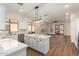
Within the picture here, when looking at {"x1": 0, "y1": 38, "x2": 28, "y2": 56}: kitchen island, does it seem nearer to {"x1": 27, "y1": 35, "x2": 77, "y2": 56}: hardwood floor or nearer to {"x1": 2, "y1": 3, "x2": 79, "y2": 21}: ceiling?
{"x1": 27, "y1": 35, "x2": 77, "y2": 56}: hardwood floor

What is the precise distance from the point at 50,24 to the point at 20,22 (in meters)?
0.49

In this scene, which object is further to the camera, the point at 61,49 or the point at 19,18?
the point at 61,49

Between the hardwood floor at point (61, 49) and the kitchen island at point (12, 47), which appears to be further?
the hardwood floor at point (61, 49)

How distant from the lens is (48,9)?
1189 mm

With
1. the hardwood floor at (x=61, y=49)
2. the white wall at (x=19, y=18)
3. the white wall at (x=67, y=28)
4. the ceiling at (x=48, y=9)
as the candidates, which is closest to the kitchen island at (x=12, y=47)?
the hardwood floor at (x=61, y=49)

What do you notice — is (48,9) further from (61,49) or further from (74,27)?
(61,49)

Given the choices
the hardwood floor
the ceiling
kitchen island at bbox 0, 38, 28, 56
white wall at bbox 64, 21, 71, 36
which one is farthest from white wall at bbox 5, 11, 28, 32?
white wall at bbox 64, 21, 71, 36

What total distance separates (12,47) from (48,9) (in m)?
0.76

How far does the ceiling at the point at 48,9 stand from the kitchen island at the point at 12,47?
424 millimetres

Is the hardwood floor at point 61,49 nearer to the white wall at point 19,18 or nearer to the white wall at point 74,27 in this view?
the white wall at point 74,27

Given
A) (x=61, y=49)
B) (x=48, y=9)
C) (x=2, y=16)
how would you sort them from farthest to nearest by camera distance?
(x=61, y=49) → (x=48, y=9) → (x=2, y=16)

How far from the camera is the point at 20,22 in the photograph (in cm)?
116

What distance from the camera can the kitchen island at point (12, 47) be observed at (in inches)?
43.0

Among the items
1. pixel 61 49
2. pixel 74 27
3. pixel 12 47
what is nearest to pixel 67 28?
pixel 74 27
